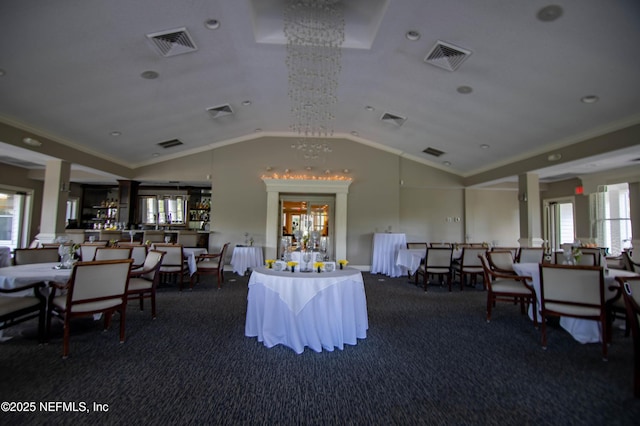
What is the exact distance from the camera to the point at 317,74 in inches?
217

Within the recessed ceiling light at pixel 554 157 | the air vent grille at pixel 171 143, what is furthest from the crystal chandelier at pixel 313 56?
the recessed ceiling light at pixel 554 157

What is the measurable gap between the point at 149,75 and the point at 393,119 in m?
5.21

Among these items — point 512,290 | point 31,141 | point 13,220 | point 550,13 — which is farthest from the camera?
point 13,220

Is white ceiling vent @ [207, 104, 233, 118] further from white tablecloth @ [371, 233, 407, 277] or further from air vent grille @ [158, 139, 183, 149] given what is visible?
white tablecloth @ [371, 233, 407, 277]

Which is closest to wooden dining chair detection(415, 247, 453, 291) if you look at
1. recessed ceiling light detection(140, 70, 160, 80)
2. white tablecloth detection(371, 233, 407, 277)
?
white tablecloth detection(371, 233, 407, 277)

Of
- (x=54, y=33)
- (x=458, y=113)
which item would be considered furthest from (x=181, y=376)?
(x=458, y=113)

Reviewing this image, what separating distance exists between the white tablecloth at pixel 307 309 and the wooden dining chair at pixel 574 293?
2.00m

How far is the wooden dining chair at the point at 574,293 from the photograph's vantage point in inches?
112

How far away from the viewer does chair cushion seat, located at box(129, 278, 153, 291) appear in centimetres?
368

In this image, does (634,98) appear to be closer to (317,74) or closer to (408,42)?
(408,42)

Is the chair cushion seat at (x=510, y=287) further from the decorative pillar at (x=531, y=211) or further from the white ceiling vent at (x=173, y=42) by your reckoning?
the white ceiling vent at (x=173, y=42)

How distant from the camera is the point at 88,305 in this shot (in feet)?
9.36

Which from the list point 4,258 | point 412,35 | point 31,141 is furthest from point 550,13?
point 31,141

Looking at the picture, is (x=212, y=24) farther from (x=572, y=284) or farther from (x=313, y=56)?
(x=572, y=284)
